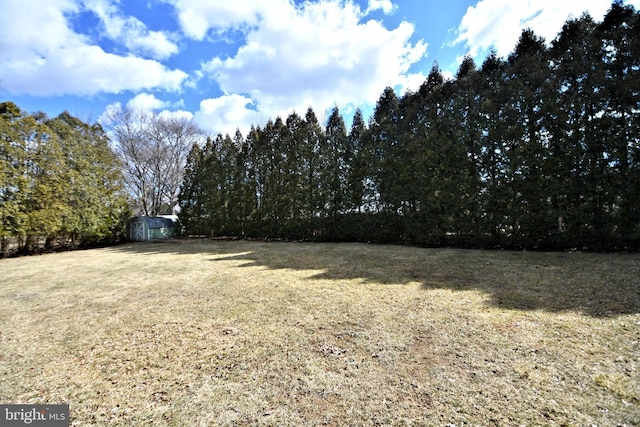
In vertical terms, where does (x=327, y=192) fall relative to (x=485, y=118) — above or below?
below

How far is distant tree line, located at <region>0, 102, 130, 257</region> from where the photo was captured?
897 cm

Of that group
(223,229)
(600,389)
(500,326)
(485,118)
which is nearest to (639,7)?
(485,118)

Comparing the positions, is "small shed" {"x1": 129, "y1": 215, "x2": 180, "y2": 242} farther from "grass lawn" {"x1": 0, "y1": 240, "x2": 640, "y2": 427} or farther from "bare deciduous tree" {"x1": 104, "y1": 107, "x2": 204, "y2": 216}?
"grass lawn" {"x1": 0, "y1": 240, "x2": 640, "y2": 427}

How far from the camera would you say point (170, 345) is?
2680mm

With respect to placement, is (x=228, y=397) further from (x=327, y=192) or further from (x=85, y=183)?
(x=85, y=183)

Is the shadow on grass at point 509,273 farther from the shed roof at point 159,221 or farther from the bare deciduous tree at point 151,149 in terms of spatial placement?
the bare deciduous tree at point 151,149

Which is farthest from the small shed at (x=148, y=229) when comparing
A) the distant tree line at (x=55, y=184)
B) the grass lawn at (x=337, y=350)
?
the grass lawn at (x=337, y=350)

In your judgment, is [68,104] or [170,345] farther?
[68,104]

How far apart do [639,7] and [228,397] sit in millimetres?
11101

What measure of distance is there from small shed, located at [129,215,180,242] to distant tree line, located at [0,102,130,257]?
1.85 meters

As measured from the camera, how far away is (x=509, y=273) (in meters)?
4.96

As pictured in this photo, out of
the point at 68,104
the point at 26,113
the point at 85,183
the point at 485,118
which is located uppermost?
the point at 68,104

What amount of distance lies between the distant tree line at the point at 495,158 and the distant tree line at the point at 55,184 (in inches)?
311

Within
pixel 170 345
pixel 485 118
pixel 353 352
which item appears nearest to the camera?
pixel 353 352
